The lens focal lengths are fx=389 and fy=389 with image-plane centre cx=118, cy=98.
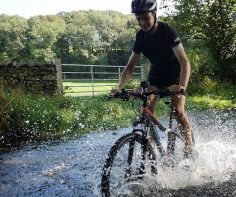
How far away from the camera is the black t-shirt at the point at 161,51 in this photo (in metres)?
4.46

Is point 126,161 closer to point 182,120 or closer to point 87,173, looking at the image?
point 182,120

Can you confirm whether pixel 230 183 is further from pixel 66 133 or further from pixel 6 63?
pixel 6 63

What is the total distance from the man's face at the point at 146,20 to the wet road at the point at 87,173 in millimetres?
1673

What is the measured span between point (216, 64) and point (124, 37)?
79.5m

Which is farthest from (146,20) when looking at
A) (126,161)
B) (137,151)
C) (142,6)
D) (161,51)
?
(126,161)

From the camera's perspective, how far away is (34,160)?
21.0 feet

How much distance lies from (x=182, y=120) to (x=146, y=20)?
4.38 ft

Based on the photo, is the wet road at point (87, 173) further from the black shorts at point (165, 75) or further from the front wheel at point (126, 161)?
the black shorts at point (165, 75)

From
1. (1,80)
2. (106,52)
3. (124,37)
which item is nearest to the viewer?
(1,80)

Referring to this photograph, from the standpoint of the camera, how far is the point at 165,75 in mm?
4867

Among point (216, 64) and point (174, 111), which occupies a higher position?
point (174, 111)

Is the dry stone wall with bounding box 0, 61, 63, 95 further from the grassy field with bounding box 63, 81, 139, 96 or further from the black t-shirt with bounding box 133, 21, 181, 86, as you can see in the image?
the black t-shirt with bounding box 133, 21, 181, 86

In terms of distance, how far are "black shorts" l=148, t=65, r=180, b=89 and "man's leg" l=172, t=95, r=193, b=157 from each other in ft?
0.75

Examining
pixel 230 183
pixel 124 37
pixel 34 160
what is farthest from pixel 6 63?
pixel 124 37
